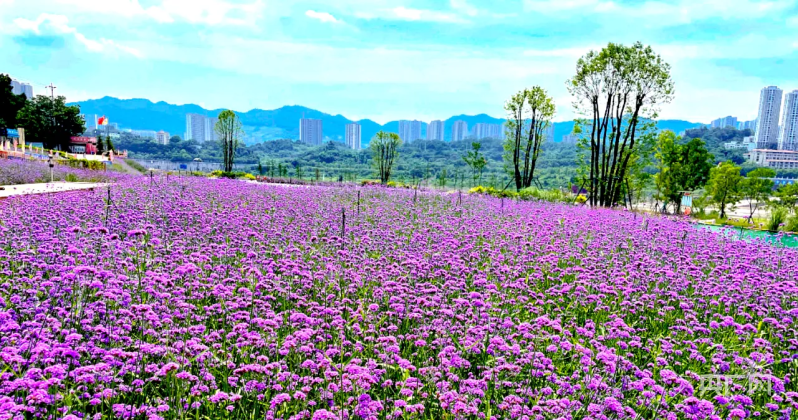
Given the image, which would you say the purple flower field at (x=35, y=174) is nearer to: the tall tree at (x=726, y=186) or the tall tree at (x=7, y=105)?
the tall tree at (x=726, y=186)

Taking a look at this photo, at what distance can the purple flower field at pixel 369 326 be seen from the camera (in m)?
3.01

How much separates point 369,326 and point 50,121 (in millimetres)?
77496

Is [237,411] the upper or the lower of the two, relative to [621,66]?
lower

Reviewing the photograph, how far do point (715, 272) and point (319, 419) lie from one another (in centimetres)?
628

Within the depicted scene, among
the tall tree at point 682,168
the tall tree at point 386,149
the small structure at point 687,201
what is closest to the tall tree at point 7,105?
the tall tree at point 386,149

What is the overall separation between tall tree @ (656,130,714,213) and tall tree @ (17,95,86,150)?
70992mm

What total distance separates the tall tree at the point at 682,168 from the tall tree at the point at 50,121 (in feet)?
233

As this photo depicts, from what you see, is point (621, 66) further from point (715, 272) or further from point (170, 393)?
point (170, 393)

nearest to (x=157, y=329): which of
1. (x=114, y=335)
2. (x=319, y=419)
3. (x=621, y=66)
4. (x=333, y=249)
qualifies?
(x=114, y=335)

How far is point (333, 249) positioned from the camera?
7.00m

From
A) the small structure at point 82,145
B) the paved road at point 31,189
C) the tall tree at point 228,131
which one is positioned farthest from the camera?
the small structure at point 82,145

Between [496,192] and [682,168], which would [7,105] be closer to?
[496,192]

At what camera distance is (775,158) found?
520 feet

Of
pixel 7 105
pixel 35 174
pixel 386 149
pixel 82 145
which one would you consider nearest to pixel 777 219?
pixel 35 174
